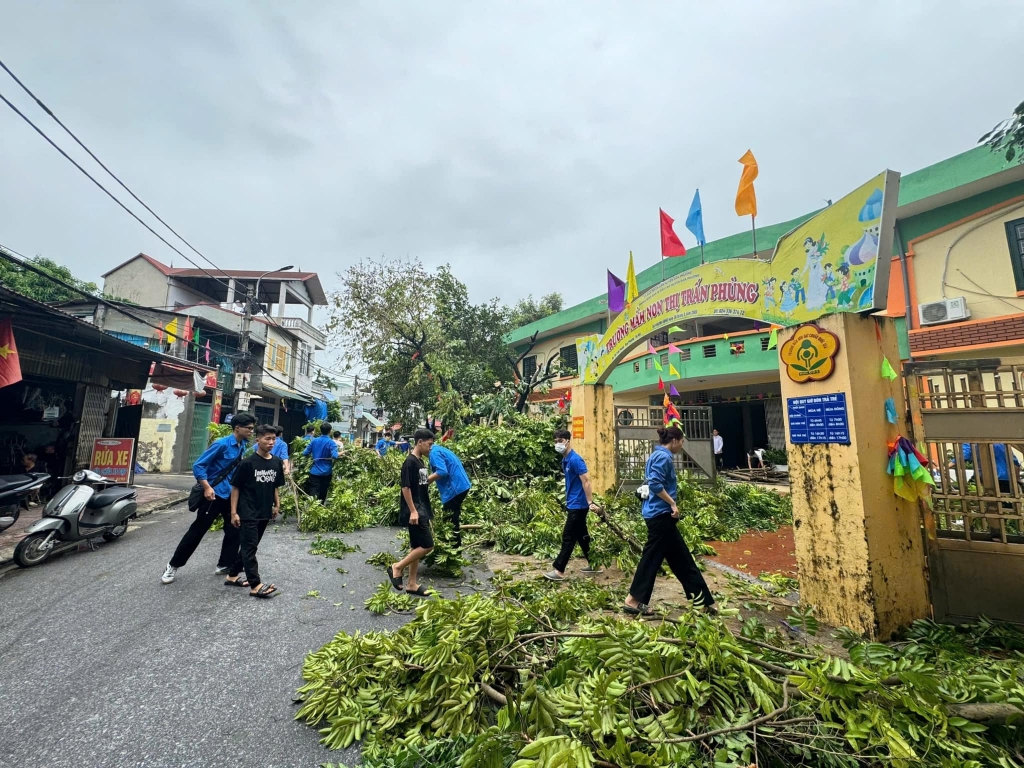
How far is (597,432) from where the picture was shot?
920 cm

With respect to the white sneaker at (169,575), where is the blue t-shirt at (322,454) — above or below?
A: above

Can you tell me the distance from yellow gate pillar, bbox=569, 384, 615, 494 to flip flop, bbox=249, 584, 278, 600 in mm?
5963

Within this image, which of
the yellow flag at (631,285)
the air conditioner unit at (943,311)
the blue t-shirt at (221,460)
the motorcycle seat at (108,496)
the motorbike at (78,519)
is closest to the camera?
the blue t-shirt at (221,460)

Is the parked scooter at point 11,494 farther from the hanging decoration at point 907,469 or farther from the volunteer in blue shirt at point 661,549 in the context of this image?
the hanging decoration at point 907,469

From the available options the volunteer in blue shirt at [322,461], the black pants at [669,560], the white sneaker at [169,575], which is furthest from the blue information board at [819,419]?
the volunteer in blue shirt at [322,461]

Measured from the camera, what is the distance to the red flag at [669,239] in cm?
788

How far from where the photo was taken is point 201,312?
21922 millimetres

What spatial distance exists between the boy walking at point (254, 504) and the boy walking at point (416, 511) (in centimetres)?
134

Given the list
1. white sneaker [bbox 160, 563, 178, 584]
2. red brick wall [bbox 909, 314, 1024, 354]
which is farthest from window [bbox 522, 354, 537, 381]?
white sneaker [bbox 160, 563, 178, 584]

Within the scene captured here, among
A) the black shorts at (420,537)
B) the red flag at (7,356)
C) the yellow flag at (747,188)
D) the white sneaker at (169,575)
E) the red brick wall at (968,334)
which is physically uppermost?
the yellow flag at (747,188)

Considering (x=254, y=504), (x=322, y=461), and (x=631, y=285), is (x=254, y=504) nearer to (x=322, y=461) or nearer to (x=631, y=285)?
(x=322, y=461)

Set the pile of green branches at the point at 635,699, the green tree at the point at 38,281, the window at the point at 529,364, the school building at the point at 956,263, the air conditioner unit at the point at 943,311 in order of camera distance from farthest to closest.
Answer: the window at the point at 529,364, the green tree at the point at 38,281, the air conditioner unit at the point at 943,311, the school building at the point at 956,263, the pile of green branches at the point at 635,699

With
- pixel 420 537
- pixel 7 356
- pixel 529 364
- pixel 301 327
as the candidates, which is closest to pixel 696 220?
pixel 420 537

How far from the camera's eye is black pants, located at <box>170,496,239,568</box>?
4.87 meters
